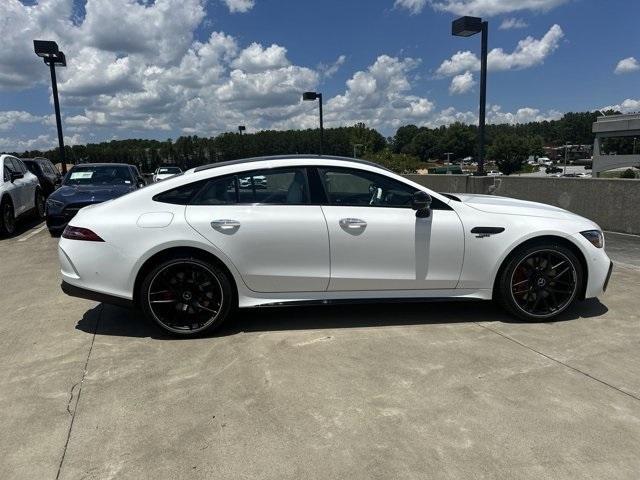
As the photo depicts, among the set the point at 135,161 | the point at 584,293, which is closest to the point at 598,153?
the point at 584,293

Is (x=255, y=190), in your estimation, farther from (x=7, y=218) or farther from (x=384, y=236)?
(x=7, y=218)

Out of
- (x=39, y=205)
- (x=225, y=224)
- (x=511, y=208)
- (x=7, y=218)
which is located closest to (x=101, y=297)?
(x=225, y=224)

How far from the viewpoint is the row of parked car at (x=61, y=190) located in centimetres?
873

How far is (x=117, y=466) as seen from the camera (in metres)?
2.45

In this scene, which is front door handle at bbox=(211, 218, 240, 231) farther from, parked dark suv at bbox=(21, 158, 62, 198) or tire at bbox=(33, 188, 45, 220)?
parked dark suv at bbox=(21, 158, 62, 198)

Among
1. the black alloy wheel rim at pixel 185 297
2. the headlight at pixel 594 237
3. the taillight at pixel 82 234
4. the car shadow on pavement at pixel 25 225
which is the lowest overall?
the car shadow on pavement at pixel 25 225

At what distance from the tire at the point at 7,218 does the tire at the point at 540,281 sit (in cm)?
932

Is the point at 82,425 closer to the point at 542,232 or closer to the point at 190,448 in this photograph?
the point at 190,448

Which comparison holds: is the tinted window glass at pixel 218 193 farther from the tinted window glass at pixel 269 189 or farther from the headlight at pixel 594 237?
the headlight at pixel 594 237

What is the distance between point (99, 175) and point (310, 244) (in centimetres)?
758

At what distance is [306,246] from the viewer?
4035 mm

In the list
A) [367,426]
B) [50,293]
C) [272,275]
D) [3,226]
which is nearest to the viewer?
[367,426]

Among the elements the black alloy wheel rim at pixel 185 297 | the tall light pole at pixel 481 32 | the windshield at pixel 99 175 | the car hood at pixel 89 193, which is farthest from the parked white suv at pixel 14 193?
the tall light pole at pixel 481 32

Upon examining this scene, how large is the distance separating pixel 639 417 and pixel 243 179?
10.5ft
